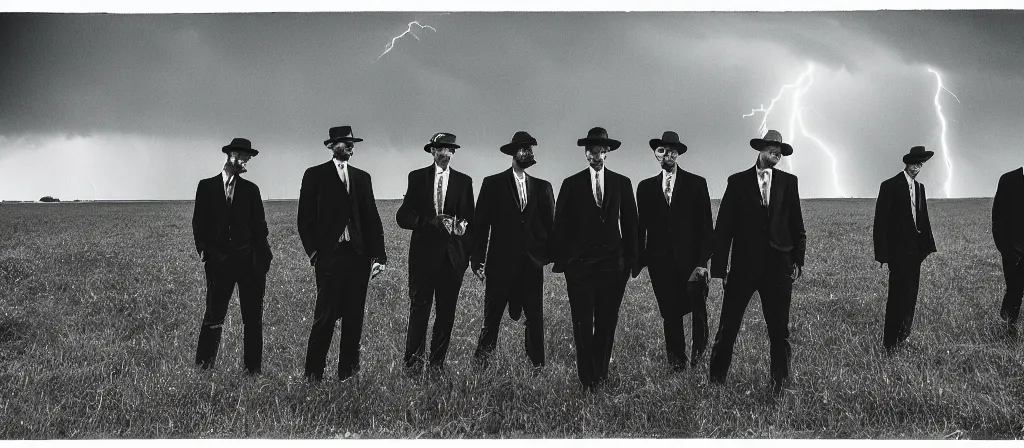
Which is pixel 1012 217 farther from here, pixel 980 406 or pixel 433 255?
pixel 433 255

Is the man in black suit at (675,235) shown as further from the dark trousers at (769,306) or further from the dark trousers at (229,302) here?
the dark trousers at (229,302)

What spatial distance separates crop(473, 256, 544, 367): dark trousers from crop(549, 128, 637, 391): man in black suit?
333 millimetres

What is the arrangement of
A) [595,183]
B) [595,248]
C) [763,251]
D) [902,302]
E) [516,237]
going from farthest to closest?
[902,302]
[516,237]
[595,183]
[595,248]
[763,251]

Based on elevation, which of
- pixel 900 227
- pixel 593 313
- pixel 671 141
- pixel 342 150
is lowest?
pixel 593 313

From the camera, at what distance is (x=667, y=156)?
19.1ft

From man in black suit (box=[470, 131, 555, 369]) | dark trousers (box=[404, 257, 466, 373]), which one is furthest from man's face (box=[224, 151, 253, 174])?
man in black suit (box=[470, 131, 555, 369])

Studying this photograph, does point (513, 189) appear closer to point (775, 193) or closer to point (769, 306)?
point (775, 193)

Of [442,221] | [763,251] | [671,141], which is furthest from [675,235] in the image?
[442,221]

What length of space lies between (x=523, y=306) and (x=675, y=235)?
150cm

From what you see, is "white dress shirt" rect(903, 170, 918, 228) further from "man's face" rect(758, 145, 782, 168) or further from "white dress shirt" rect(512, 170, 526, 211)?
"white dress shirt" rect(512, 170, 526, 211)

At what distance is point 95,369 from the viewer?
19.2ft

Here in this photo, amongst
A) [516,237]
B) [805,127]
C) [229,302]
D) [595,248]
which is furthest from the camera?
[805,127]

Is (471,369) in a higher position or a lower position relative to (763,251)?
lower

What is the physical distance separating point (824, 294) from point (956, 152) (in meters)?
2.02
